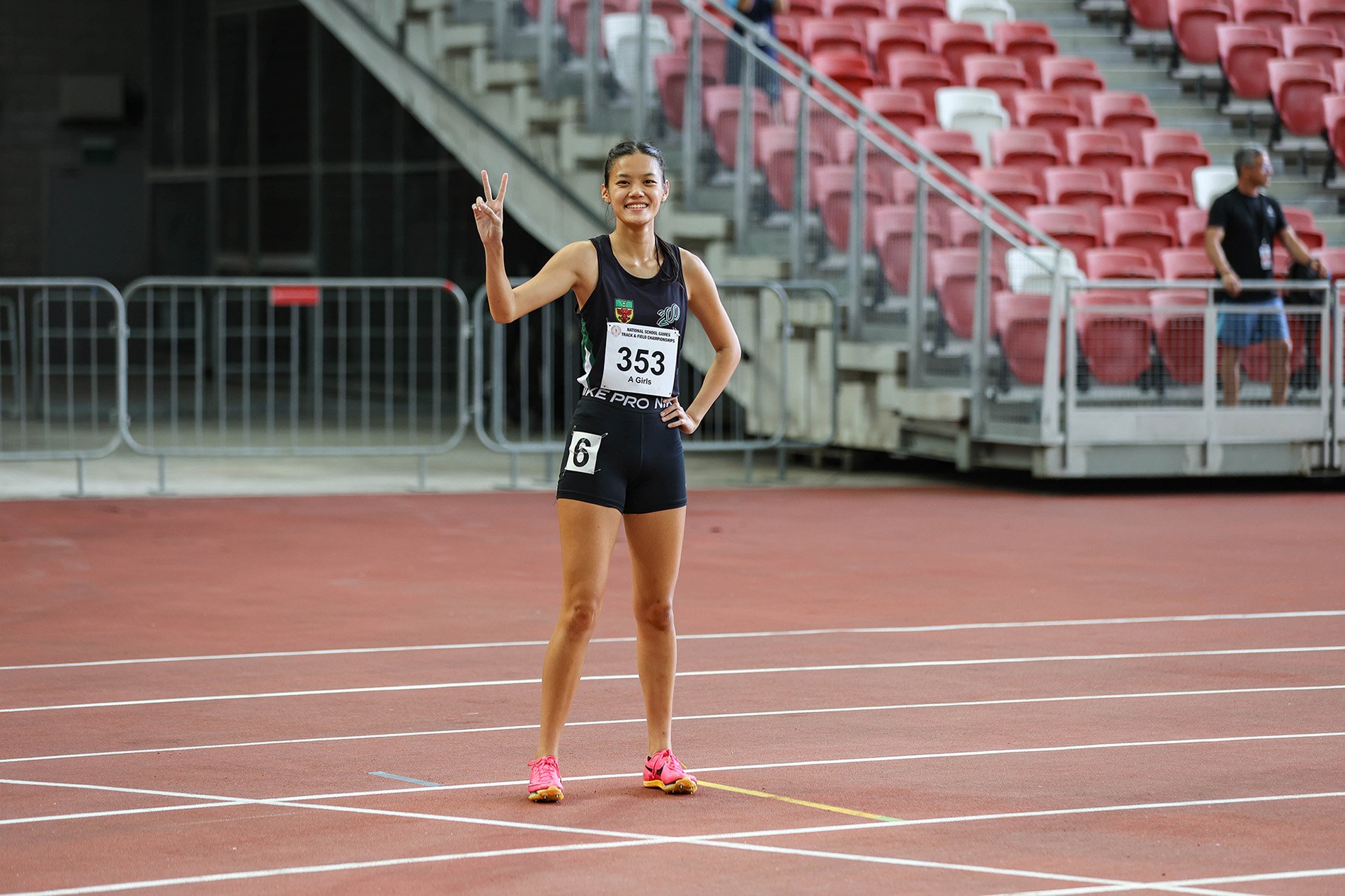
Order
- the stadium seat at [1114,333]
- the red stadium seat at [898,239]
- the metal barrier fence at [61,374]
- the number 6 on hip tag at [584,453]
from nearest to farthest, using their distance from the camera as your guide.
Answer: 1. the number 6 on hip tag at [584,453]
2. the stadium seat at [1114,333]
3. the metal barrier fence at [61,374]
4. the red stadium seat at [898,239]

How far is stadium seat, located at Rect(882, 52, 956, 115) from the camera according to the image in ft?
62.3

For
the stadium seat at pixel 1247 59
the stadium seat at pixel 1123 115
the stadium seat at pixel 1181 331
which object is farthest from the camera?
the stadium seat at pixel 1247 59

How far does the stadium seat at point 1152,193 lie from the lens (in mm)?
17844

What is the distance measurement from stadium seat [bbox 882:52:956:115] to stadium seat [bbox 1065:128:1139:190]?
144 cm

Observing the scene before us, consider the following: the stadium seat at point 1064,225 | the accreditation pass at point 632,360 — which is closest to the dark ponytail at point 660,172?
the accreditation pass at point 632,360

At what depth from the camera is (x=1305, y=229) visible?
58.5 feet

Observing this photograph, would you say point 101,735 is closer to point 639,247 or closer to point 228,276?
point 639,247

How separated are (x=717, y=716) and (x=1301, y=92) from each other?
15483mm

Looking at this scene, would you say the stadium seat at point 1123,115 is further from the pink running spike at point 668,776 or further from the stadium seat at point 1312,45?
the pink running spike at point 668,776

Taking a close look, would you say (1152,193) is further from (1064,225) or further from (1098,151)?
(1064,225)

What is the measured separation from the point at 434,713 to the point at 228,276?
23285mm

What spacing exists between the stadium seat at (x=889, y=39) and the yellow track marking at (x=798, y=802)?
1432 centimetres

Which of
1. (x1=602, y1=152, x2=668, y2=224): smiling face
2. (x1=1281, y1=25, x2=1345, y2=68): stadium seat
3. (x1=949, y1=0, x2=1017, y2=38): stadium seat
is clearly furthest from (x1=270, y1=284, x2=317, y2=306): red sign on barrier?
(x1=1281, y1=25, x2=1345, y2=68): stadium seat

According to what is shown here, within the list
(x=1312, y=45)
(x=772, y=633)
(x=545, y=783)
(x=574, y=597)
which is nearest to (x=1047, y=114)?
(x=1312, y=45)
